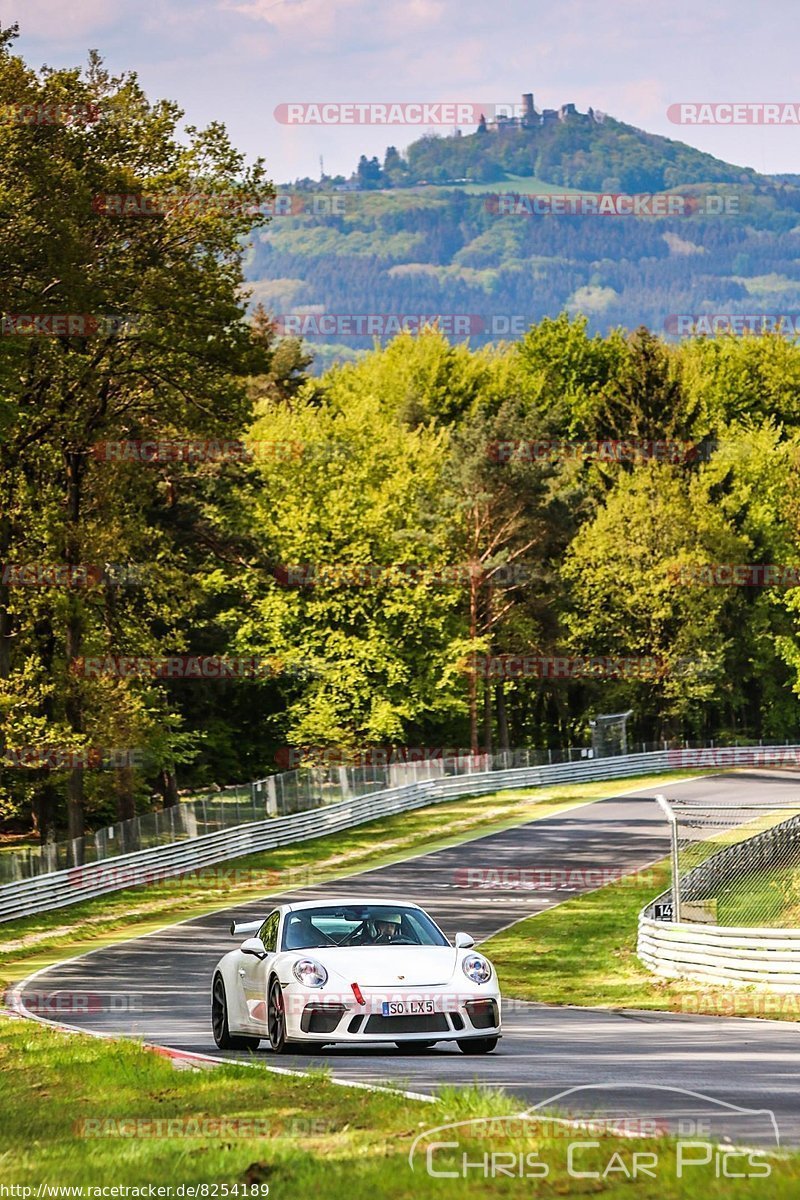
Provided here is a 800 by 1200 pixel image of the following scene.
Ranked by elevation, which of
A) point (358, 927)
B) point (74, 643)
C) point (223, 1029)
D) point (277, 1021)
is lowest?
point (223, 1029)

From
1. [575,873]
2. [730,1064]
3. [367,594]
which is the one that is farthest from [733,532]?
[730,1064]

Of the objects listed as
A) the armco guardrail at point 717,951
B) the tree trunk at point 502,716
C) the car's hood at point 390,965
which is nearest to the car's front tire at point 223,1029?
the car's hood at point 390,965

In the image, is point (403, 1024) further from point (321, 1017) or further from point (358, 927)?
point (358, 927)

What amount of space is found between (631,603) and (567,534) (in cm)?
430

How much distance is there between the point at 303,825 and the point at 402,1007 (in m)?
36.2

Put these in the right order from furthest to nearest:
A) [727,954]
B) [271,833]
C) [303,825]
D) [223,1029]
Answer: [303,825]
[271,833]
[727,954]
[223,1029]

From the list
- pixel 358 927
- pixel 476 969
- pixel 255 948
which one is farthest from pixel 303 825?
pixel 476 969

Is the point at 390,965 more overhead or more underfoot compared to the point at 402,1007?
more overhead

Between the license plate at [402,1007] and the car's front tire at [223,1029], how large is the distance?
1.82m

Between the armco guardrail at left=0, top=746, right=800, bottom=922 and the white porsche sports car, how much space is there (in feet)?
76.2

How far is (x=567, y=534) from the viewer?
256 feet

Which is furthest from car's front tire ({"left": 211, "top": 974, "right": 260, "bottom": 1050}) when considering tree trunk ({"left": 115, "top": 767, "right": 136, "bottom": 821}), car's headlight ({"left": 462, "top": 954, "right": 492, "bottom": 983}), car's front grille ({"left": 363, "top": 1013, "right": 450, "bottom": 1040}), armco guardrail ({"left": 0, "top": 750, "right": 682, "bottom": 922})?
tree trunk ({"left": 115, "top": 767, "right": 136, "bottom": 821})

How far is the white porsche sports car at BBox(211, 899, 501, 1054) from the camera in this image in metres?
13.0

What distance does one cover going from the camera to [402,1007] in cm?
1300
